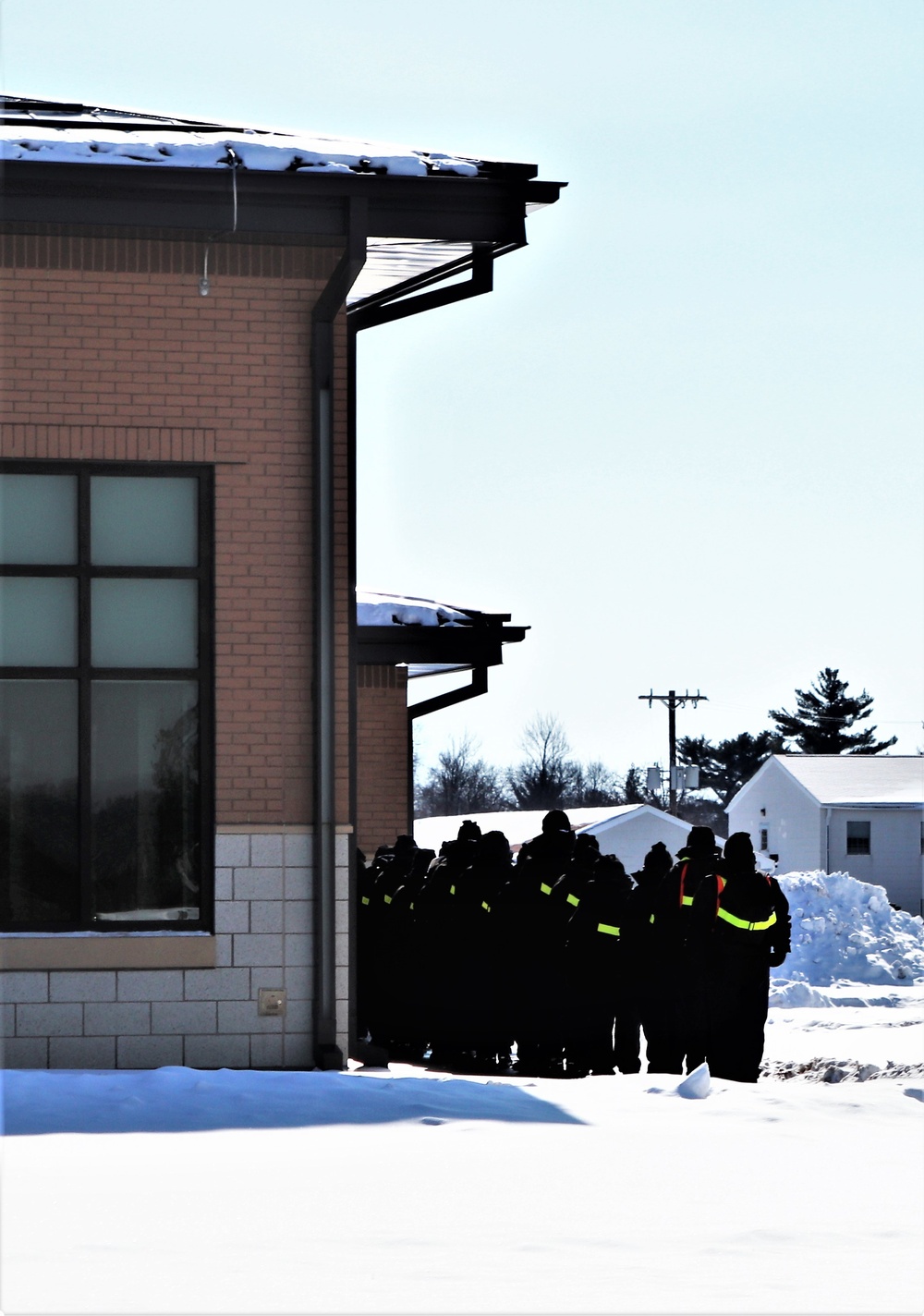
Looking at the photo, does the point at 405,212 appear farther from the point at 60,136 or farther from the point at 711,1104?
the point at 711,1104

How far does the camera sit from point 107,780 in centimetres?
971

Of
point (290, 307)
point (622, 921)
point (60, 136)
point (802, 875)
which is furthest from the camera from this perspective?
point (802, 875)

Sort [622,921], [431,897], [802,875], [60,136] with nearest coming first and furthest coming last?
[60,136] < [622,921] < [431,897] < [802,875]

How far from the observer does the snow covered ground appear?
15.4 ft

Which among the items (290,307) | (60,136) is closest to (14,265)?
(60,136)

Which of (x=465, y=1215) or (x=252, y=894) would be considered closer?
(x=465, y=1215)

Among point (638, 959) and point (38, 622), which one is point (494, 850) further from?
point (38, 622)

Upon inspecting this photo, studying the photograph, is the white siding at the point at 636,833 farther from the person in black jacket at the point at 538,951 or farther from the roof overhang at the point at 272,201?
the roof overhang at the point at 272,201

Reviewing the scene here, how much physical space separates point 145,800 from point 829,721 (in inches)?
3296

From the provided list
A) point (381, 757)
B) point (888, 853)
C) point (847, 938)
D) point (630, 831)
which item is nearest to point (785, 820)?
point (888, 853)

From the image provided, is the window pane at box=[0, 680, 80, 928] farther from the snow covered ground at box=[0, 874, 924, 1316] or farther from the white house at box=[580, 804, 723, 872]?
the white house at box=[580, 804, 723, 872]

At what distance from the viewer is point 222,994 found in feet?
31.6

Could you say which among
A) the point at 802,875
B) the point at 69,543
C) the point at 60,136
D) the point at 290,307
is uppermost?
the point at 60,136

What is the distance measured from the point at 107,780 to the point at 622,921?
3805mm
